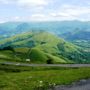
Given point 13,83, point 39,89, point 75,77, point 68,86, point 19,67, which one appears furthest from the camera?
point 19,67

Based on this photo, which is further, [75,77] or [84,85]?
[75,77]

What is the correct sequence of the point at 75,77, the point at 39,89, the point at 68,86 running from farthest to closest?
the point at 75,77
the point at 68,86
the point at 39,89

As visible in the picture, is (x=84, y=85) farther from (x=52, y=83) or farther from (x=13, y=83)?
(x=13, y=83)

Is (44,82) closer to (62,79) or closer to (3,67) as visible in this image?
(62,79)

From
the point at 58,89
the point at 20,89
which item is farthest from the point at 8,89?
the point at 58,89

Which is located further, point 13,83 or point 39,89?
point 13,83

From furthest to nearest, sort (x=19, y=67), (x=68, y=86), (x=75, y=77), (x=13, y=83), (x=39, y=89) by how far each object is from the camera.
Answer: (x=19, y=67), (x=75, y=77), (x=13, y=83), (x=68, y=86), (x=39, y=89)

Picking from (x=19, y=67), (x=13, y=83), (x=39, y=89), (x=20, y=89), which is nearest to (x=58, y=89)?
(x=39, y=89)

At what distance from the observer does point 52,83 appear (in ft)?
291

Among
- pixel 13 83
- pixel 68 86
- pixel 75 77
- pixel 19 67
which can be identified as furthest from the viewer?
pixel 19 67

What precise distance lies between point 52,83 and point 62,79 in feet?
29.9

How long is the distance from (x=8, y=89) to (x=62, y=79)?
22.1 metres

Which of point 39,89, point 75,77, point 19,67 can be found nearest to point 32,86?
point 39,89

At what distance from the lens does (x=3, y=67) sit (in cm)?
15425
